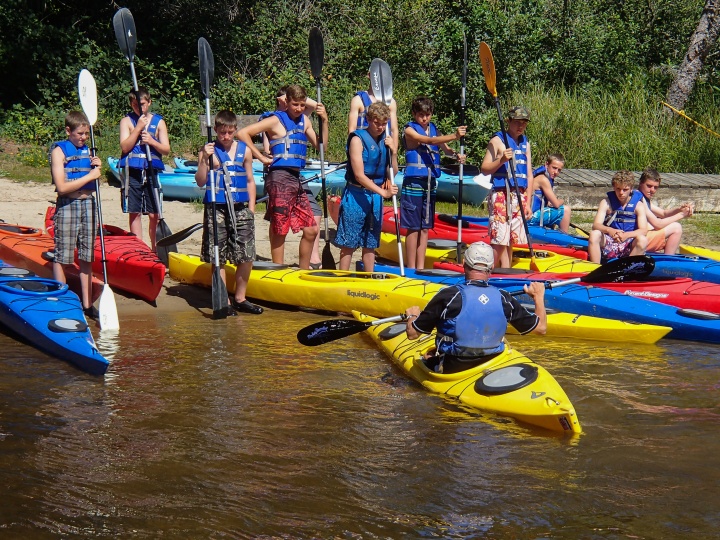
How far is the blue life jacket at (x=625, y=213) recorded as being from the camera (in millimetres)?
7773

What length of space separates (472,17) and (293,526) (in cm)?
1071

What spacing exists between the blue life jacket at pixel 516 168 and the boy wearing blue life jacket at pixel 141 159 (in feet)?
9.02

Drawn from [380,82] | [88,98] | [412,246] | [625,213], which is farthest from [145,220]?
[625,213]

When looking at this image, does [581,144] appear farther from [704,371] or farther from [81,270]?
[81,270]

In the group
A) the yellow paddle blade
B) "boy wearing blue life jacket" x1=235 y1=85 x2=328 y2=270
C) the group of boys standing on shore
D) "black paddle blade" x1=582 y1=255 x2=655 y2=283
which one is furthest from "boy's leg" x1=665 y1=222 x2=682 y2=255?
"boy wearing blue life jacket" x1=235 y1=85 x2=328 y2=270

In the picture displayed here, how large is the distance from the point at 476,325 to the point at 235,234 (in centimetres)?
254

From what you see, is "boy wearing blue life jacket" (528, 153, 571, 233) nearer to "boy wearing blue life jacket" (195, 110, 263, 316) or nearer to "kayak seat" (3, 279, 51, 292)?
"boy wearing blue life jacket" (195, 110, 263, 316)

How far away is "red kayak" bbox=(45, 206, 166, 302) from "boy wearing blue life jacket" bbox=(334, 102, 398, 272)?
145cm

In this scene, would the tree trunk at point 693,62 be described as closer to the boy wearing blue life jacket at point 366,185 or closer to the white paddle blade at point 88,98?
the boy wearing blue life jacket at point 366,185

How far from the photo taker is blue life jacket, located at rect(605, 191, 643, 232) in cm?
777

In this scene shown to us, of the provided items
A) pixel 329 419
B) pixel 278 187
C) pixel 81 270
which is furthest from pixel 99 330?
pixel 329 419

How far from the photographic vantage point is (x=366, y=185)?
7.16 m

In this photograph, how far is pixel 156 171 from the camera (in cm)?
802

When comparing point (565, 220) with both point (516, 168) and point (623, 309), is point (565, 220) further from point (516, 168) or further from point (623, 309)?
point (623, 309)
